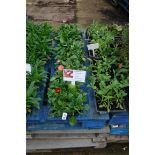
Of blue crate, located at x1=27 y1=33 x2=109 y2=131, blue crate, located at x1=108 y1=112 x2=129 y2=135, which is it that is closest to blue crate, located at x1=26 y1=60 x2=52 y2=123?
blue crate, located at x1=27 y1=33 x2=109 y2=131

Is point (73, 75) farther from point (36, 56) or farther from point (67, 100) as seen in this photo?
point (36, 56)

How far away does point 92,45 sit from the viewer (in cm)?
318

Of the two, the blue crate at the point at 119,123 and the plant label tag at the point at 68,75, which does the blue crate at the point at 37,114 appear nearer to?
the plant label tag at the point at 68,75

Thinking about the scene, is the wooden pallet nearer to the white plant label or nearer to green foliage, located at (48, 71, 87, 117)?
green foliage, located at (48, 71, 87, 117)

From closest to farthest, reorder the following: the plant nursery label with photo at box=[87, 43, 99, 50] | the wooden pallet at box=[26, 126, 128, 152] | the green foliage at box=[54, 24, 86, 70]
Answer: the wooden pallet at box=[26, 126, 128, 152], the green foliage at box=[54, 24, 86, 70], the plant nursery label with photo at box=[87, 43, 99, 50]

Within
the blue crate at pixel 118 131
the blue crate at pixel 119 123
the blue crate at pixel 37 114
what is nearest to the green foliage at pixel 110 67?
the blue crate at pixel 119 123

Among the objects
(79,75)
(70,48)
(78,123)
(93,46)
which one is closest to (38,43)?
(70,48)

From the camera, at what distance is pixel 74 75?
256cm

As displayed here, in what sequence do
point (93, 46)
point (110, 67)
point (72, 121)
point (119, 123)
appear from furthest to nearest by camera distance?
1. point (93, 46)
2. point (110, 67)
3. point (119, 123)
4. point (72, 121)

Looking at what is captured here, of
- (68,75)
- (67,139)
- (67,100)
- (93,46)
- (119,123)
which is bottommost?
(67,139)

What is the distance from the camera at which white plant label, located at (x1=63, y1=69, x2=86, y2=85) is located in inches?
100

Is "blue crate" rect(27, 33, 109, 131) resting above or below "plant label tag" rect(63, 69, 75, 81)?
below
